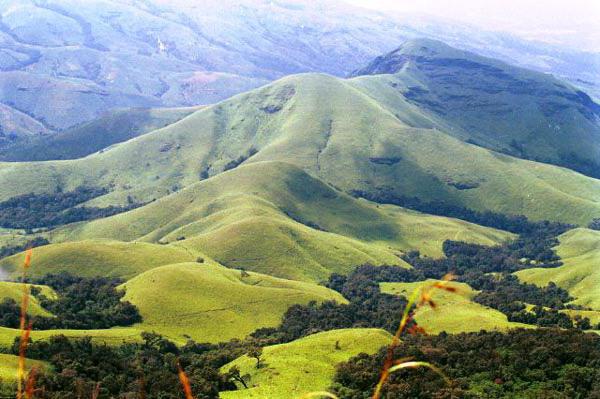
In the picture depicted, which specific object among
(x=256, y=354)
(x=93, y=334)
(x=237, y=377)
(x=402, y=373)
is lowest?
(x=93, y=334)

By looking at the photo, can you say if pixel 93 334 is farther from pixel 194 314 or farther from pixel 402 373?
pixel 402 373

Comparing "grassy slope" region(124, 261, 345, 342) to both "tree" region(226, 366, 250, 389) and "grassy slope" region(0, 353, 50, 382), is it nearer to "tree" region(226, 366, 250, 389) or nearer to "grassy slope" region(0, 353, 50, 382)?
"tree" region(226, 366, 250, 389)

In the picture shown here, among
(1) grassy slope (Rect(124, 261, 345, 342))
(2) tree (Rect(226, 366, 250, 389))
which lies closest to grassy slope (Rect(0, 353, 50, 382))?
(2) tree (Rect(226, 366, 250, 389))

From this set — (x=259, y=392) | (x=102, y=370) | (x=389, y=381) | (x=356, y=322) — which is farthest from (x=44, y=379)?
(x=356, y=322)

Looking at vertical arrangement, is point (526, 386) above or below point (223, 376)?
above

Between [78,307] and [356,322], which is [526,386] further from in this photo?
[78,307]

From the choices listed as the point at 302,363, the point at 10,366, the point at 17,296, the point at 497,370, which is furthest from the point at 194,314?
the point at 497,370
